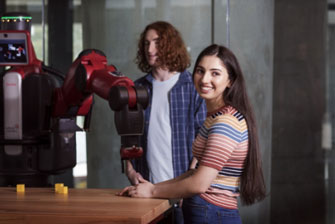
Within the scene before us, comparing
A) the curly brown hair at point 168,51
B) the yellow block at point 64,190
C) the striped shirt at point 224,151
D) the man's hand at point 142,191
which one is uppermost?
the curly brown hair at point 168,51

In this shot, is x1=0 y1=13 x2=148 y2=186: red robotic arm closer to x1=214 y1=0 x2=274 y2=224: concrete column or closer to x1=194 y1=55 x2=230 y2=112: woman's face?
x1=194 y1=55 x2=230 y2=112: woman's face

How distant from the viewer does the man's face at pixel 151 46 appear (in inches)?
119

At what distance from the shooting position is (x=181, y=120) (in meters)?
2.98

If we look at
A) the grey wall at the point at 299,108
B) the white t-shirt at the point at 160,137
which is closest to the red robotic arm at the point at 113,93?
the white t-shirt at the point at 160,137

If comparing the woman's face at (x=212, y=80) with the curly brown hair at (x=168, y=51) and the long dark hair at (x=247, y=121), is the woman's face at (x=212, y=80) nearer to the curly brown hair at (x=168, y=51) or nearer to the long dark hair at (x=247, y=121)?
the long dark hair at (x=247, y=121)

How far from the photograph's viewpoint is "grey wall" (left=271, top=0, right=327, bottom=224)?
4.21 m

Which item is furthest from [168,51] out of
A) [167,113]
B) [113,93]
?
[113,93]

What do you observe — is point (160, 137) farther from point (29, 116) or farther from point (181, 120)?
point (29, 116)

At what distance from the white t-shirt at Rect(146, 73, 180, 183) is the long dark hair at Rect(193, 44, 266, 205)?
2.62 feet

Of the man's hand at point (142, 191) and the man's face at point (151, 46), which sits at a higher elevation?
the man's face at point (151, 46)

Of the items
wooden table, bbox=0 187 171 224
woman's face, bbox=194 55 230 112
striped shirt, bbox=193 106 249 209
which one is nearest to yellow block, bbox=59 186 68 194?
wooden table, bbox=0 187 171 224

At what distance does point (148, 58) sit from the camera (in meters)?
3.05

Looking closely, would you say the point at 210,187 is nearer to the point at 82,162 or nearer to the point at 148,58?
the point at 148,58

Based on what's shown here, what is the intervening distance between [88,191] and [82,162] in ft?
7.60
